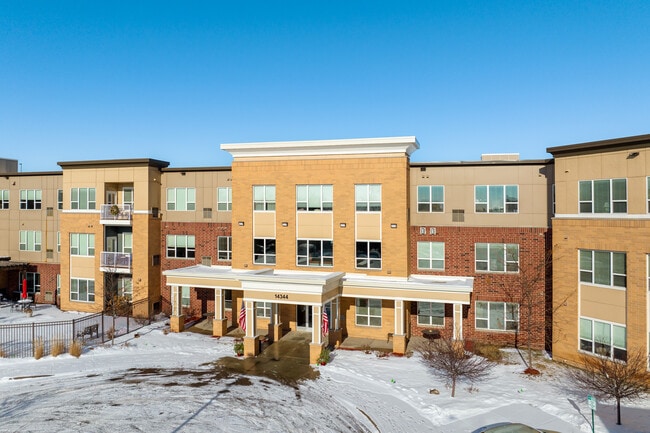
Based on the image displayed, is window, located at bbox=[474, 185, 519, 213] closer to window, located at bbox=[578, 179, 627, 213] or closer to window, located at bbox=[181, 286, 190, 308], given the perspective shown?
window, located at bbox=[578, 179, 627, 213]

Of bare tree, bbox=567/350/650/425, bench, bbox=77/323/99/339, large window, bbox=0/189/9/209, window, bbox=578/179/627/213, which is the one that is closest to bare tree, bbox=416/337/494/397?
bare tree, bbox=567/350/650/425

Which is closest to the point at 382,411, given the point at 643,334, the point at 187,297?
the point at 643,334

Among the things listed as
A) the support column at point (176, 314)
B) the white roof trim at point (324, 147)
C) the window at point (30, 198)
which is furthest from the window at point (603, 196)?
the window at point (30, 198)

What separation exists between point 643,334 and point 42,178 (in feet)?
140

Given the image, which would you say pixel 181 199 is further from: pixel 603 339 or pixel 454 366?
pixel 603 339

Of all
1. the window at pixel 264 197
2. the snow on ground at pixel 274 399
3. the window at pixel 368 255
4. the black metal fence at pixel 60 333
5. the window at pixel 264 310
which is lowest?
the snow on ground at pixel 274 399

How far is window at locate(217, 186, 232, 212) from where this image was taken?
103 ft

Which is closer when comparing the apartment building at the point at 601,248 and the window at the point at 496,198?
the apartment building at the point at 601,248

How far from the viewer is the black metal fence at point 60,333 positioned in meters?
23.3

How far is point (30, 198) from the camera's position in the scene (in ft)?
120

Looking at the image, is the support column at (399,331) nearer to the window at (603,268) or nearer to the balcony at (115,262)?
the window at (603,268)

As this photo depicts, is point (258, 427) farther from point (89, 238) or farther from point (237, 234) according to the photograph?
point (89, 238)

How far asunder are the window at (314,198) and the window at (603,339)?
49.9 feet

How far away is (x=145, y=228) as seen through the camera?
31.5m
